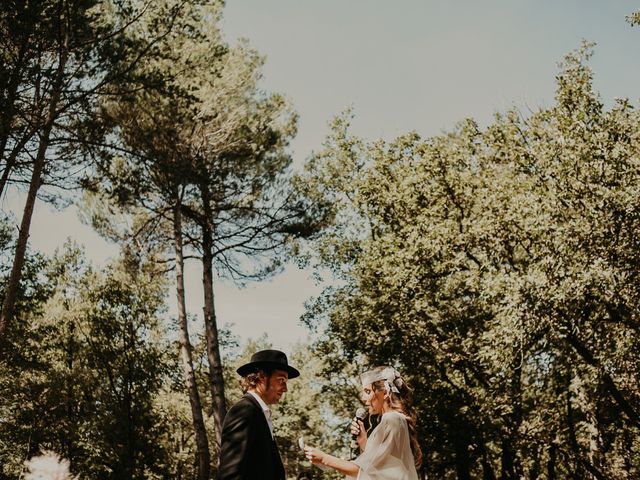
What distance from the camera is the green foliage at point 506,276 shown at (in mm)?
11359

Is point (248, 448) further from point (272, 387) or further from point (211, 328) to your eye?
point (211, 328)

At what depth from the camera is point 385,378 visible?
16.2 ft

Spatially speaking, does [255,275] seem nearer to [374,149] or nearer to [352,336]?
[352,336]

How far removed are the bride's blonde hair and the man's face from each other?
1547 millimetres

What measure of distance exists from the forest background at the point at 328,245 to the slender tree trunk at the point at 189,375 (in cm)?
7

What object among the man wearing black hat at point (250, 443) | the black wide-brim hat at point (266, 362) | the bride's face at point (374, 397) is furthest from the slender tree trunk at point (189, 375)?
the man wearing black hat at point (250, 443)

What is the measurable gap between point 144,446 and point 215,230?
10.9 meters

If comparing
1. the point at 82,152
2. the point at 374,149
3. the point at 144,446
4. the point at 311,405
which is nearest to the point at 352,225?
the point at 374,149

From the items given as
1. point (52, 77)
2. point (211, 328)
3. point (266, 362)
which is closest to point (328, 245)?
point (211, 328)

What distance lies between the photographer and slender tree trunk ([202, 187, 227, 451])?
14.6 meters

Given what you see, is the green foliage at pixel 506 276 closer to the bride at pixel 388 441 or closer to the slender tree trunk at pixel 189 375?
the slender tree trunk at pixel 189 375

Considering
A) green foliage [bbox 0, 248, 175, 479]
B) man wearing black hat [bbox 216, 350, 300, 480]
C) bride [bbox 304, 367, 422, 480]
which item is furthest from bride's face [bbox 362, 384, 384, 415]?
green foliage [bbox 0, 248, 175, 479]

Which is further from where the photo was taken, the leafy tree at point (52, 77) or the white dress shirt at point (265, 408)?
the leafy tree at point (52, 77)

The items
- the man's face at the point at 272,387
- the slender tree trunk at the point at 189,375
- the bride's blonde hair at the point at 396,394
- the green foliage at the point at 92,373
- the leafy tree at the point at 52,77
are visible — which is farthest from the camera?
the green foliage at the point at 92,373
